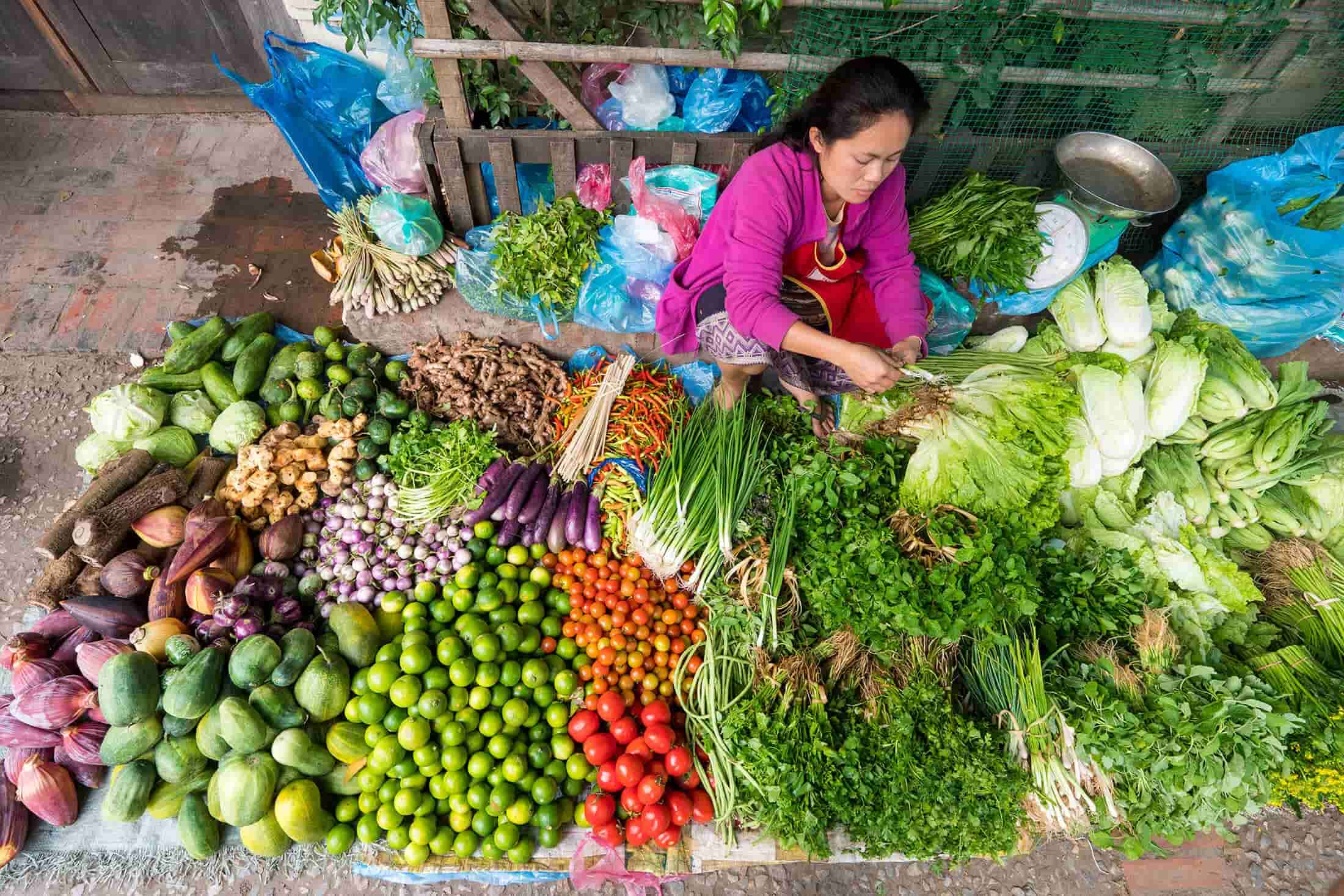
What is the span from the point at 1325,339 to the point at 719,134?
13.6 ft

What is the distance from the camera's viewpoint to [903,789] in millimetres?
2227

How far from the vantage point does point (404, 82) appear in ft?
12.2

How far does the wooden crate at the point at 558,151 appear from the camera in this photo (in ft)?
10.8

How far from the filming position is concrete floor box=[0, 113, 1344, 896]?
261 centimetres

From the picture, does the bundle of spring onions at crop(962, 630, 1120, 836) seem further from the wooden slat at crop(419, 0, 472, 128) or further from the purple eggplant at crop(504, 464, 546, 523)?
the wooden slat at crop(419, 0, 472, 128)

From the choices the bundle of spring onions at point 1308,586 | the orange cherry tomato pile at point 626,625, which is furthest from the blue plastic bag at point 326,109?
the bundle of spring onions at point 1308,586

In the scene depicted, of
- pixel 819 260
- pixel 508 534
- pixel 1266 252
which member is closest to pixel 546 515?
pixel 508 534

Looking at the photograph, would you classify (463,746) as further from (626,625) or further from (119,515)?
(119,515)

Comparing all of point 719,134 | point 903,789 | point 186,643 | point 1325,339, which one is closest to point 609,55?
point 719,134

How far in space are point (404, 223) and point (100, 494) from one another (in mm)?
1910

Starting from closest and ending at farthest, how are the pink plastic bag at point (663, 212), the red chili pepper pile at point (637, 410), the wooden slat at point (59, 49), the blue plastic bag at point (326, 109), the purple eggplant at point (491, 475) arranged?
the purple eggplant at point (491, 475)
the red chili pepper pile at point (637, 410)
the pink plastic bag at point (663, 212)
the blue plastic bag at point (326, 109)
the wooden slat at point (59, 49)

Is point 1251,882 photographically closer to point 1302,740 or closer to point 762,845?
point 1302,740

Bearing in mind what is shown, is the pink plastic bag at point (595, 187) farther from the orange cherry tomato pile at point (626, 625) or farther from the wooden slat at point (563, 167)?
the orange cherry tomato pile at point (626, 625)

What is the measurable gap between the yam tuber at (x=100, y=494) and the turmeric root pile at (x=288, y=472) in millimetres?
349
